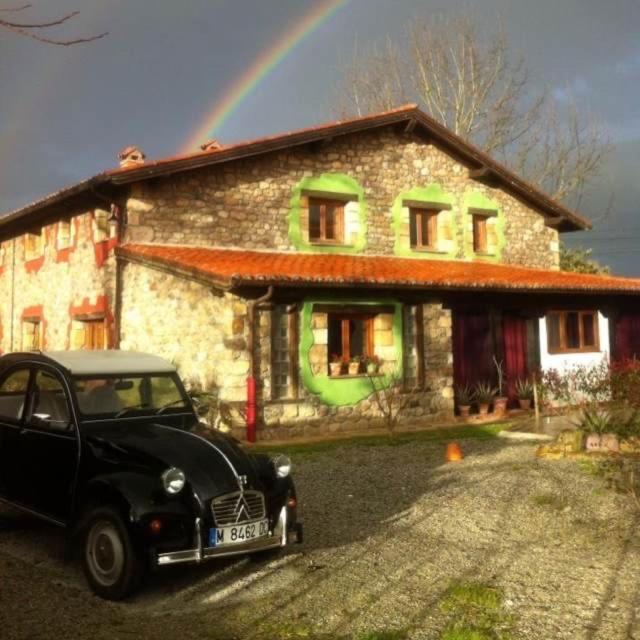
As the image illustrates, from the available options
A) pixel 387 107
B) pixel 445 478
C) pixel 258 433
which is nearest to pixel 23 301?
pixel 258 433

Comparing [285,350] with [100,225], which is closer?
[285,350]

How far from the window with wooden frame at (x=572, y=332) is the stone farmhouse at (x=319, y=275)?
5cm

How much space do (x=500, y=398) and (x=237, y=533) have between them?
422 inches

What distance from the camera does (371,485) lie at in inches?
325

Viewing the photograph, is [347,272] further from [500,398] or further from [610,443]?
[610,443]

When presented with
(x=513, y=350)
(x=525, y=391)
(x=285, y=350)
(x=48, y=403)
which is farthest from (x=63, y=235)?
(x=48, y=403)

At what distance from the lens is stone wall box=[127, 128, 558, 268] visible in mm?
13711

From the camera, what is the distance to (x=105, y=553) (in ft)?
15.5

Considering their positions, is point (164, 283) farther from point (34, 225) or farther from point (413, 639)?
point (413, 639)

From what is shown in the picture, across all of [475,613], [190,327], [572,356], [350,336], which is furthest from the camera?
[572,356]

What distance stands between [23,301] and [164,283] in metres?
7.62

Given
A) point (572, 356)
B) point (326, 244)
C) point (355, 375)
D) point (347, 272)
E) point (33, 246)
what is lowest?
point (355, 375)

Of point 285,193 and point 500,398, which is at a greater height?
point 285,193

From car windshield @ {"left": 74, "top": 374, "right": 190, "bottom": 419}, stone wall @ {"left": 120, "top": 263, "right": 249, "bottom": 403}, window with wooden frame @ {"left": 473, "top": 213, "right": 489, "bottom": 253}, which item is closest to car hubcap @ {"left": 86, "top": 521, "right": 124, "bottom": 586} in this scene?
car windshield @ {"left": 74, "top": 374, "right": 190, "bottom": 419}
